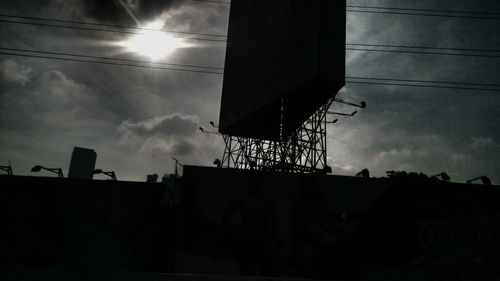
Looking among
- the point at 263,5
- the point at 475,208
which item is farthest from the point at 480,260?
the point at 263,5

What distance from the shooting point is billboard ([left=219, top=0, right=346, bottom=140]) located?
17.9m

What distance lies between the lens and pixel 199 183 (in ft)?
34.0

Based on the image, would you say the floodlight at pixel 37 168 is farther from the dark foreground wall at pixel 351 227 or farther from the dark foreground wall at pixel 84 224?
the dark foreground wall at pixel 351 227

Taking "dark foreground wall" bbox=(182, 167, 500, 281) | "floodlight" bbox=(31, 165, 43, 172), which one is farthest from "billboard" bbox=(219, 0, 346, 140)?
"floodlight" bbox=(31, 165, 43, 172)

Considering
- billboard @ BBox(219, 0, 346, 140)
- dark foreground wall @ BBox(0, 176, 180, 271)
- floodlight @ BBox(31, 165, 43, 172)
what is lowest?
dark foreground wall @ BBox(0, 176, 180, 271)

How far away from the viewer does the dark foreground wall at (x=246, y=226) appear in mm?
9320

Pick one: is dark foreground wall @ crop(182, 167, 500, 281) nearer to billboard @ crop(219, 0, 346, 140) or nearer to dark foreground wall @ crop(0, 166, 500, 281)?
dark foreground wall @ crop(0, 166, 500, 281)

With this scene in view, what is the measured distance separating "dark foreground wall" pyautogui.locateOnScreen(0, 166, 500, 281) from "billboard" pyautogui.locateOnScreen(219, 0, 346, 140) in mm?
9323

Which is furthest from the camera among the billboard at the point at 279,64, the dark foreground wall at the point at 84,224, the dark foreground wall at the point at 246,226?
the billboard at the point at 279,64

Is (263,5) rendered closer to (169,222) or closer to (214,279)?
(169,222)

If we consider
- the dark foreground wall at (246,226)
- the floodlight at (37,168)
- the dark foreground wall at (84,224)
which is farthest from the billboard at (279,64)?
the floodlight at (37,168)

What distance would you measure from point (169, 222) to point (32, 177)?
5.28 m

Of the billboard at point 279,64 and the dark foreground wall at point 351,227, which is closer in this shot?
the dark foreground wall at point 351,227

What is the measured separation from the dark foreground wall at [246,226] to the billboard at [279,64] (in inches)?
367
